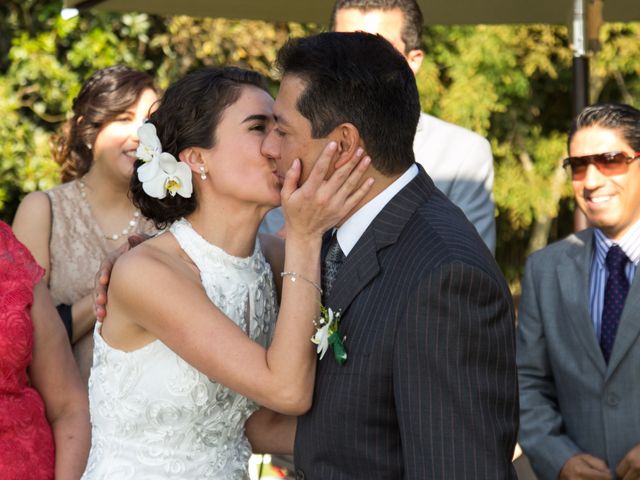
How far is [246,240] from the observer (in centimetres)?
361

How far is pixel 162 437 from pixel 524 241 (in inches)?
441

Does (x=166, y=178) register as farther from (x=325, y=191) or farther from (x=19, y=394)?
(x=19, y=394)

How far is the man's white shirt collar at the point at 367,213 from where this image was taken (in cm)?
296

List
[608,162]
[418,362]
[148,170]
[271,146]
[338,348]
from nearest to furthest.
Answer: [418,362] < [338,348] < [271,146] < [148,170] < [608,162]

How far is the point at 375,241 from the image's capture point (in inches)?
115

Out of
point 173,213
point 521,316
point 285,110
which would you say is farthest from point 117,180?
point 285,110

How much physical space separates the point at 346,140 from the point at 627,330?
193 centimetres

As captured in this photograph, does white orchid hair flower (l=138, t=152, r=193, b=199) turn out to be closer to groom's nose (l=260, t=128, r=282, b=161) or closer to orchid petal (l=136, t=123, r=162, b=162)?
orchid petal (l=136, t=123, r=162, b=162)

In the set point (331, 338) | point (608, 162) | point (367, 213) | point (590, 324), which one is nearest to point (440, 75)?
point (608, 162)

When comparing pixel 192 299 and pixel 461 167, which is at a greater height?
pixel 192 299

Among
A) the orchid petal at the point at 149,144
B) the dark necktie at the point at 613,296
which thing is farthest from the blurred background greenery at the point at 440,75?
the orchid petal at the point at 149,144

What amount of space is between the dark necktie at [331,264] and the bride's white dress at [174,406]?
0.44 metres

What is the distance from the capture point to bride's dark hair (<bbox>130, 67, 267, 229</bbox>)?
11.5ft

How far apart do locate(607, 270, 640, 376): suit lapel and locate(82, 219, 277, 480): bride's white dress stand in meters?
1.56
